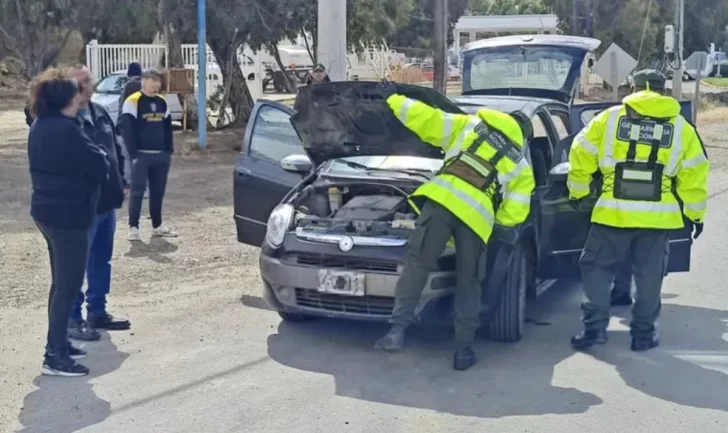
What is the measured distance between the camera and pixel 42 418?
5.65 meters

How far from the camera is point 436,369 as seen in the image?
6.69 m

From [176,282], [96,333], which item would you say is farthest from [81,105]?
[176,282]

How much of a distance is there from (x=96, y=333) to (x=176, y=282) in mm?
A: 1913

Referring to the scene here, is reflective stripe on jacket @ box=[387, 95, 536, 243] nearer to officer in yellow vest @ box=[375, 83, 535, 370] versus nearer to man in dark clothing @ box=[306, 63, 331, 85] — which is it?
officer in yellow vest @ box=[375, 83, 535, 370]

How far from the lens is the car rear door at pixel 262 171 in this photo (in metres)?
8.60

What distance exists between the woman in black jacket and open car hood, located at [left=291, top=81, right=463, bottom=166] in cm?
199

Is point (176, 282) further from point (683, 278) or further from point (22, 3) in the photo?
point (22, 3)

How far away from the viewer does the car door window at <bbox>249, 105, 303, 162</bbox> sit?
9.01m

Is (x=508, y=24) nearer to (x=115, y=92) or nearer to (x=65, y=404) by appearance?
(x=115, y=92)

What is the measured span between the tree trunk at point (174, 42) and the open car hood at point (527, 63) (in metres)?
6.52

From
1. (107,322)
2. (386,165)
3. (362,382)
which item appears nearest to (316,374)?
(362,382)

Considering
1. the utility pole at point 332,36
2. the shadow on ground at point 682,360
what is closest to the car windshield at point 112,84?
the utility pole at point 332,36

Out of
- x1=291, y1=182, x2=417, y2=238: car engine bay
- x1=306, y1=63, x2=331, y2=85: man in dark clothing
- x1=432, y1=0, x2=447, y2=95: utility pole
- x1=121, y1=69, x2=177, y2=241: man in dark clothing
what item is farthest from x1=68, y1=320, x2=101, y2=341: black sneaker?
x1=432, y1=0, x2=447, y2=95: utility pole

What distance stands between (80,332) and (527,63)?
827cm
